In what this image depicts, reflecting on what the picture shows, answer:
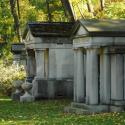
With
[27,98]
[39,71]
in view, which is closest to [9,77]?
[39,71]

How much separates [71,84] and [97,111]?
790 centimetres

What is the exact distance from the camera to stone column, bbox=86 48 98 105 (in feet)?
60.8

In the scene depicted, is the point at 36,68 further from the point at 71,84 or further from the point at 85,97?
the point at 85,97

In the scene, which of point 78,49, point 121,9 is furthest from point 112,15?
point 78,49

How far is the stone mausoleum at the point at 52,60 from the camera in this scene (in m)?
26.0

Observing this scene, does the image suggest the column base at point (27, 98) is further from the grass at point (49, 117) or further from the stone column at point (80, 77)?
the stone column at point (80, 77)

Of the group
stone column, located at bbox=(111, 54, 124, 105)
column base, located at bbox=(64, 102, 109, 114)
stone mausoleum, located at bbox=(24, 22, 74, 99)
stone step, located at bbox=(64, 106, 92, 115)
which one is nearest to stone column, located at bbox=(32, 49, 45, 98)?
stone mausoleum, located at bbox=(24, 22, 74, 99)

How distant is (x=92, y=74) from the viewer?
60.8 ft

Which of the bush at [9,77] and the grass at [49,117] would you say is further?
the bush at [9,77]

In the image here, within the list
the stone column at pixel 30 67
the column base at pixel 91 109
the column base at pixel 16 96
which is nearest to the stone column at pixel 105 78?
the column base at pixel 91 109

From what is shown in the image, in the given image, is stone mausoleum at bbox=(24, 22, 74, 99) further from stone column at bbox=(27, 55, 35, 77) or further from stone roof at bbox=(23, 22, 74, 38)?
stone column at bbox=(27, 55, 35, 77)

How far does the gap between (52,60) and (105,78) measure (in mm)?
7840

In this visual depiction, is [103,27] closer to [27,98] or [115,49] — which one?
[115,49]

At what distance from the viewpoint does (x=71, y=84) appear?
26.2m
